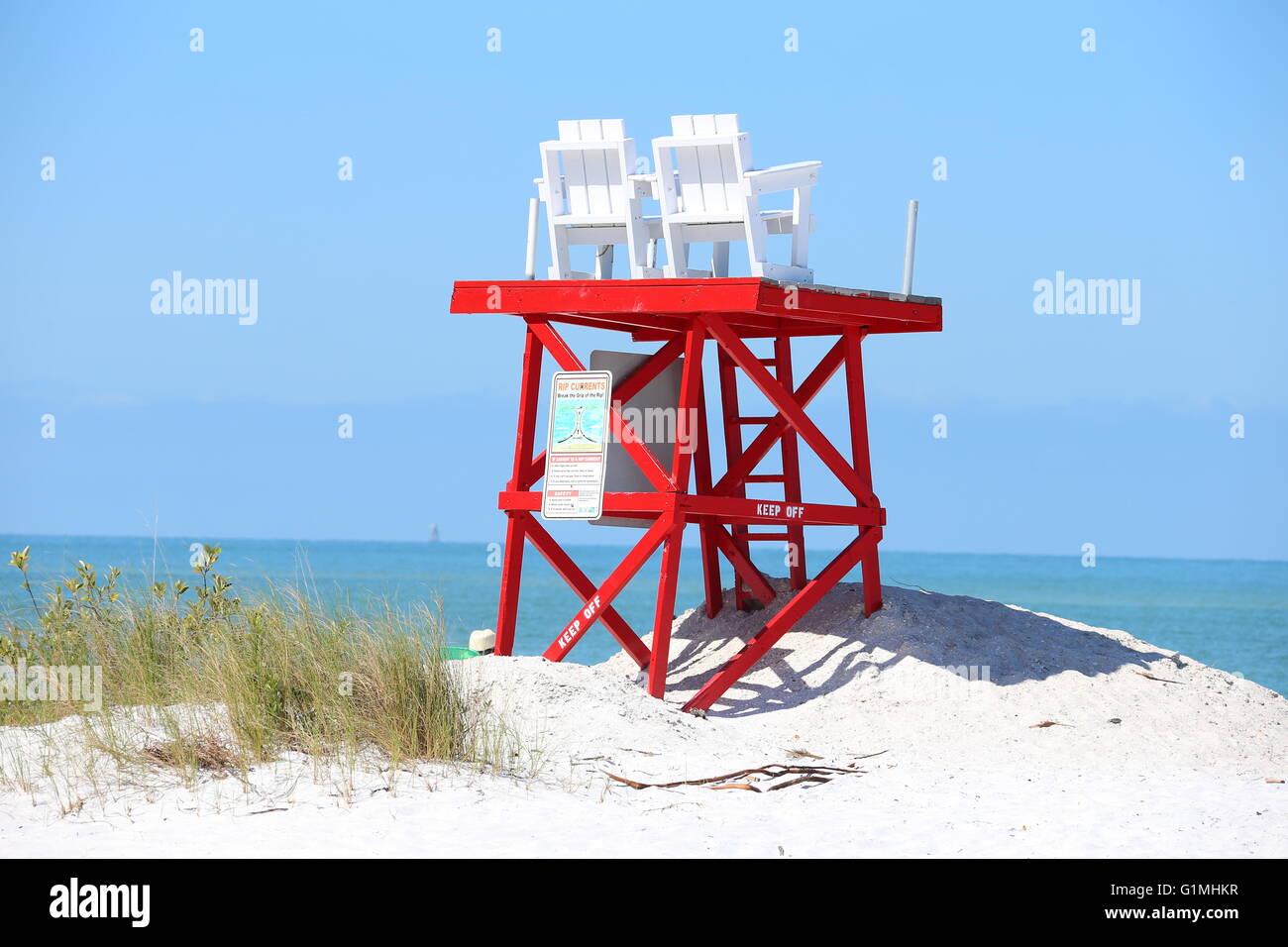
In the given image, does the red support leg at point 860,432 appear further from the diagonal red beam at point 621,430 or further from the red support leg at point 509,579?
the red support leg at point 509,579

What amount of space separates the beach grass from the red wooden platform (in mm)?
2121

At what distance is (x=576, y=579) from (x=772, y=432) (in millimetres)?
1972

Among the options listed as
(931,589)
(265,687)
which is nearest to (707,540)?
(265,687)

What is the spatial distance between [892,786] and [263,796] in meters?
3.10

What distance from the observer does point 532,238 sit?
1141cm

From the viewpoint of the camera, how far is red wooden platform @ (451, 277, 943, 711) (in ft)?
34.8

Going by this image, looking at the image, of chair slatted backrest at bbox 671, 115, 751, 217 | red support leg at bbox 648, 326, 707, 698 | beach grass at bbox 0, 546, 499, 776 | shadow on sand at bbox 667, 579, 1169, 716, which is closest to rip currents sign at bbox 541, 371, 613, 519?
red support leg at bbox 648, 326, 707, 698

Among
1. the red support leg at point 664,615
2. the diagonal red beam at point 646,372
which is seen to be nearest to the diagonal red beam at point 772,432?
the diagonal red beam at point 646,372

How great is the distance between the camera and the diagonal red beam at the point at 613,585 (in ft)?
34.6

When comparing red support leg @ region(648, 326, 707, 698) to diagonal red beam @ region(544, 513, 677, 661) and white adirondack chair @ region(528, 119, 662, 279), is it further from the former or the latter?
white adirondack chair @ region(528, 119, 662, 279)
